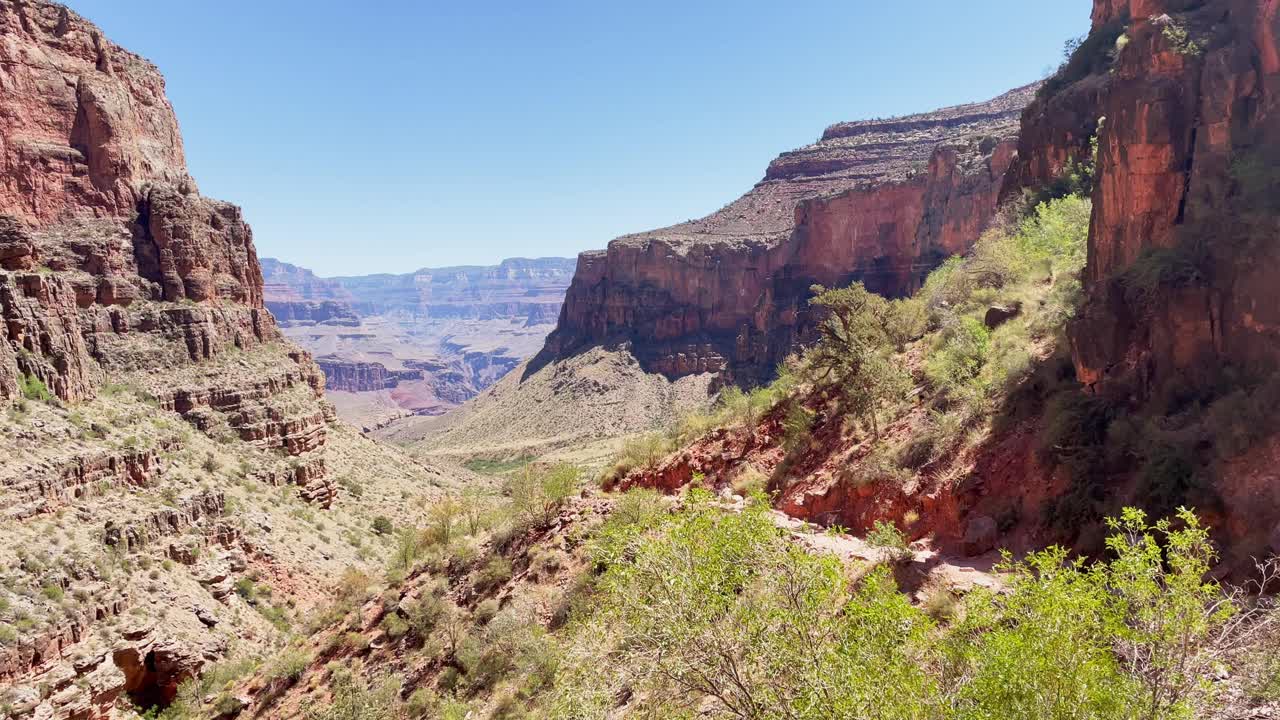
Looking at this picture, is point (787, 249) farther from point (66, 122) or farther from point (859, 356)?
point (66, 122)

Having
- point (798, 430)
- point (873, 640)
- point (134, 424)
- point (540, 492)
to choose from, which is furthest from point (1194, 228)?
point (134, 424)

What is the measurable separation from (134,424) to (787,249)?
81.6 m

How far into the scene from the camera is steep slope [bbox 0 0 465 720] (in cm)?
2238

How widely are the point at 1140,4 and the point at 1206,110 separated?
16.0 feet

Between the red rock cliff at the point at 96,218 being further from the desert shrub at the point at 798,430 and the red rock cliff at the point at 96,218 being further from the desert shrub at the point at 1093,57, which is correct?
the desert shrub at the point at 1093,57

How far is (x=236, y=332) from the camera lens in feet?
150

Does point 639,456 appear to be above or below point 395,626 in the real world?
above

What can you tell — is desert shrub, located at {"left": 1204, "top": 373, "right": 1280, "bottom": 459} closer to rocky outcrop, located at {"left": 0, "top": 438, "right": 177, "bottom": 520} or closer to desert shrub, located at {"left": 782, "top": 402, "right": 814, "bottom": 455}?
desert shrub, located at {"left": 782, "top": 402, "right": 814, "bottom": 455}

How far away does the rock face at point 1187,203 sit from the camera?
12.3 meters

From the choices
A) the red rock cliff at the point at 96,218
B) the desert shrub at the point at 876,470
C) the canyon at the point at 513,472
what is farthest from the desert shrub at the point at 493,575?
the red rock cliff at the point at 96,218

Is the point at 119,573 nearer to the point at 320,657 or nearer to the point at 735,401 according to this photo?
the point at 320,657

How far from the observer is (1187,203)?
13.8 m

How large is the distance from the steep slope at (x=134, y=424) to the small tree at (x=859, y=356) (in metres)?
24.1

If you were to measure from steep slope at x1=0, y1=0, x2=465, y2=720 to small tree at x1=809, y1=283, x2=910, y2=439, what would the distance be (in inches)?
950
